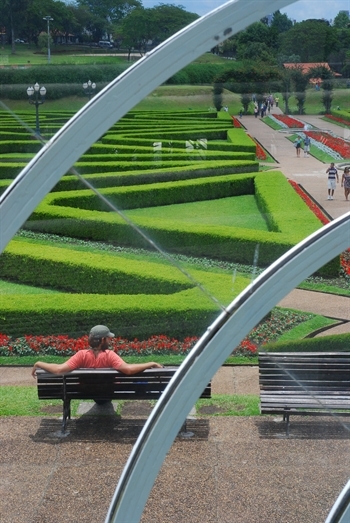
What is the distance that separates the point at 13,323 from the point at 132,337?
145cm

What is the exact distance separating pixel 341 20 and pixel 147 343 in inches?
189

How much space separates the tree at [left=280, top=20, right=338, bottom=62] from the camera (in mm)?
5355

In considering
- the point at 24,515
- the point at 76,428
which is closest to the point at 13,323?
the point at 76,428

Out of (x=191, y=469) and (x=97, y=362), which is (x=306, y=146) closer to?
(x=97, y=362)

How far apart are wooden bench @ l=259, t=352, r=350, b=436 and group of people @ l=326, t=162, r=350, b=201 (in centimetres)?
516

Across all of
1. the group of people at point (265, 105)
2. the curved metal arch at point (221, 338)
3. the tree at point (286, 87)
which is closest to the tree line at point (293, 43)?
the tree at point (286, 87)

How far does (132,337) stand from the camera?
9.08 meters

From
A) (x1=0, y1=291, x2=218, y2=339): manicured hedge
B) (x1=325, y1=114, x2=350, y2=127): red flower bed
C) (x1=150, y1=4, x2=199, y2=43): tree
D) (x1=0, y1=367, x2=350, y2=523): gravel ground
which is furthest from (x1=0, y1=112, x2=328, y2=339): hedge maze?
(x1=150, y1=4, x2=199, y2=43): tree

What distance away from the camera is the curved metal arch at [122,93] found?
3387 millimetres

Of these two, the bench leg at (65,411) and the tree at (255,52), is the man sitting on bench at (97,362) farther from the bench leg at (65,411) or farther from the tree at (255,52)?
the tree at (255,52)

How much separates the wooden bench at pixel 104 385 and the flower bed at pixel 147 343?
1.71 m

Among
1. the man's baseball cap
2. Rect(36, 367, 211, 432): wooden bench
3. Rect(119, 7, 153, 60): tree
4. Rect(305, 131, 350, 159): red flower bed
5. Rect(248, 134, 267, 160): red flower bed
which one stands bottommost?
Rect(36, 367, 211, 432): wooden bench

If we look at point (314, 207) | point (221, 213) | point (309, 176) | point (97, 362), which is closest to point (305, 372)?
point (97, 362)

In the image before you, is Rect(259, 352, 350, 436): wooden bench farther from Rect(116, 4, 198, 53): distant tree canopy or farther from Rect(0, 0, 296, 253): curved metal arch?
Rect(0, 0, 296, 253): curved metal arch
